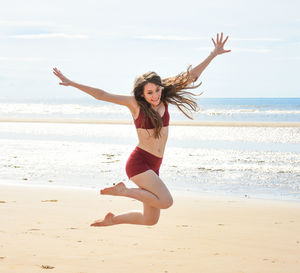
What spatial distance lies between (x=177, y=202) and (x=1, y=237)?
3493 millimetres

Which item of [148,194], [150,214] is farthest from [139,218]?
[148,194]

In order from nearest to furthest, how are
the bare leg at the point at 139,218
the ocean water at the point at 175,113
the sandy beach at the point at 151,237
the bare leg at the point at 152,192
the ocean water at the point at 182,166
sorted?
the bare leg at the point at 152,192, the bare leg at the point at 139,218, the sandy beach at the point at 151,237, the ocean water at the point at 182,166, the ocean water at the point at 175,113

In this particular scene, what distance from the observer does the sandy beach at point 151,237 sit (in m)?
6.04

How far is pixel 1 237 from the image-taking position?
23.0 feet

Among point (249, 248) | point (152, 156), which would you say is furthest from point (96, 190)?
point (152, 156)

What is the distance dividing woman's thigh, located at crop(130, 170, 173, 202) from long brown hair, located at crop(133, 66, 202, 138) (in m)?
0.40

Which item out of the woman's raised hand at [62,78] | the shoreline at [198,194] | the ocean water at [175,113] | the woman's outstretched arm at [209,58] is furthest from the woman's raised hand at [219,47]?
the ocean water at [175,113]

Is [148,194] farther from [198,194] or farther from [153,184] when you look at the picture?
[198,194]

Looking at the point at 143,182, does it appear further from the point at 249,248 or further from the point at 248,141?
the point at 248,141

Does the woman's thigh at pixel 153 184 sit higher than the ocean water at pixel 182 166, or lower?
higher

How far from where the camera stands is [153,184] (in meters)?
5.53

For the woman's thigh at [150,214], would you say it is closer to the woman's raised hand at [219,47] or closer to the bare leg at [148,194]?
the bare leg at [148,194]

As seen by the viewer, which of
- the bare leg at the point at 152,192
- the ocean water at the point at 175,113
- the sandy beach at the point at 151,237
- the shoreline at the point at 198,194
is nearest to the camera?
the bare leg at the point at 152,192

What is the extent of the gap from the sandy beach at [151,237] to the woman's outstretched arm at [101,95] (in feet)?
5.60
